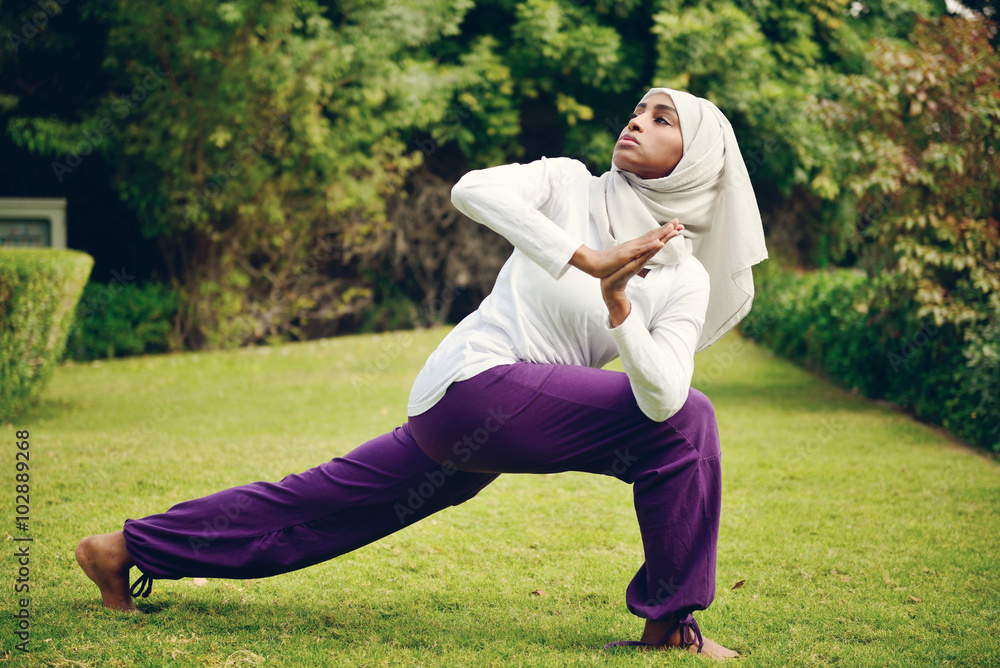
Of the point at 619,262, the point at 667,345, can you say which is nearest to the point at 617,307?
the point at 619,262

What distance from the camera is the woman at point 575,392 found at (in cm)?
253

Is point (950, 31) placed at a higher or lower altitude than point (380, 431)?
higher

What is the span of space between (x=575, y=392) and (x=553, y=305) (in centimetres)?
26

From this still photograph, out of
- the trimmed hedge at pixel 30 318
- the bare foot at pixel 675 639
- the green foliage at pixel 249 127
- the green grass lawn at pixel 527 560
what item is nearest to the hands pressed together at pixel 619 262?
the bare foot at pixel 675 639

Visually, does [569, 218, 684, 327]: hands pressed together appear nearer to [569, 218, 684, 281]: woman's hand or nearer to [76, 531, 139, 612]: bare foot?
[569, 218, 684, 281]: woman's hand

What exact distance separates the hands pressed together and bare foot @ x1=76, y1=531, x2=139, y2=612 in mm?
1840

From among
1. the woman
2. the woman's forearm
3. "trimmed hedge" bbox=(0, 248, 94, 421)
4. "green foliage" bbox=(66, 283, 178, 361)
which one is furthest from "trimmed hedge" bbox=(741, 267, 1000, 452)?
"green foliage" bbox=(66, 283, 178, 361)

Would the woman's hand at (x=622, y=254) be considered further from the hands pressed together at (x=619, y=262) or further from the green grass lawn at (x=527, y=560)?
the green grass lawn at (x=527, y=560)

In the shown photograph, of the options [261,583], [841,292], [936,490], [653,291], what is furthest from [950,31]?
[261,583]

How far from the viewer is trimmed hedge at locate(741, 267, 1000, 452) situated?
21.1 ft

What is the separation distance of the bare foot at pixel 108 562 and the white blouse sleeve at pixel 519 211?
1.66 metres

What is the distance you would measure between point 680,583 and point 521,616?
32.5 inches

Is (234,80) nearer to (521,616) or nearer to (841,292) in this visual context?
(841,292)

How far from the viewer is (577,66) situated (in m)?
13.6
